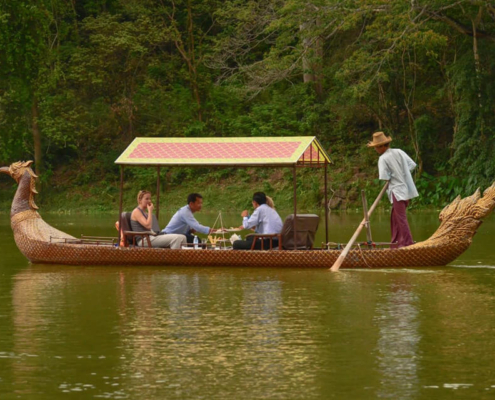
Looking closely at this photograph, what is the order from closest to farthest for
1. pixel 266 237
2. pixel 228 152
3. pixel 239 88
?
pixel 266 237 → pixel 228 152 → pixel 239 88

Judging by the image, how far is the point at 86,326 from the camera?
36.6 feet

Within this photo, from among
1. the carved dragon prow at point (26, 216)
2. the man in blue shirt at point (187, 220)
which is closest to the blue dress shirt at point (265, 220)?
the man in blue shirt at point (187, 220)

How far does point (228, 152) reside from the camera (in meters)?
17.5

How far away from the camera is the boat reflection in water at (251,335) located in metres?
8.37

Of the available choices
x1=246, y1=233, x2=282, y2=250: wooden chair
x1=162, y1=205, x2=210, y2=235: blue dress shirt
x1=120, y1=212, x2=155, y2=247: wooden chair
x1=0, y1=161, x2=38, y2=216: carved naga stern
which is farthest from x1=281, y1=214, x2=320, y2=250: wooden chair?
x1=0, y1=161, x2=38, y2=216: carved naga stern

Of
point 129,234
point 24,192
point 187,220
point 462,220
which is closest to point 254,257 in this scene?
point 187,220

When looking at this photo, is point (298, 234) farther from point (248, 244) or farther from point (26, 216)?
point (26, 216)

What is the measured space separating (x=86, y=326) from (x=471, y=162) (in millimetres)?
22877

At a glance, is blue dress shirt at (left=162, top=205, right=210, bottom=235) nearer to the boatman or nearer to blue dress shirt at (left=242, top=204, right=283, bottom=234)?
blue dress shirt at (left=242, top=204, right=283, bottom=234)

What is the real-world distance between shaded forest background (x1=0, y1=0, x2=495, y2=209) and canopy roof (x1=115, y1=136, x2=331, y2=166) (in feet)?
44.5

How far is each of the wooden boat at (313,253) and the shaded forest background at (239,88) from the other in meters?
14.6

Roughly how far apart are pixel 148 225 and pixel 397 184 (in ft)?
12.6

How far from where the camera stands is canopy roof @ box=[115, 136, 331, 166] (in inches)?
675

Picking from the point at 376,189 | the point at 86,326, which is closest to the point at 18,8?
the point at 376,189
